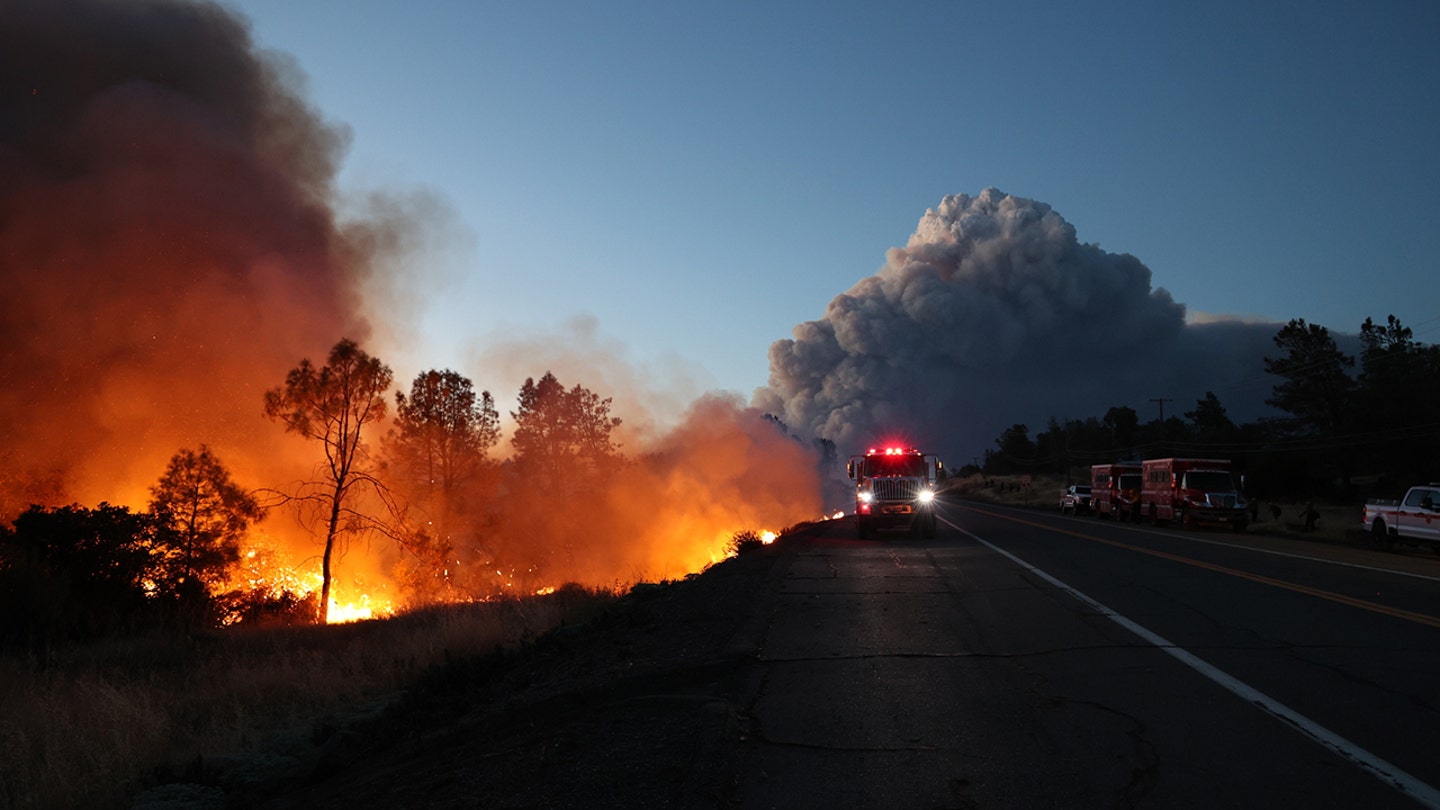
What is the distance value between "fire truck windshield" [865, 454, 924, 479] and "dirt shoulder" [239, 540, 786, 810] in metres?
15.9

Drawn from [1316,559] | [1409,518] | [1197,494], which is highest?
[1197,494]

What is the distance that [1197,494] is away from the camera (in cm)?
3428

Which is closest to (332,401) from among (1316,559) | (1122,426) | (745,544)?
(745,544)

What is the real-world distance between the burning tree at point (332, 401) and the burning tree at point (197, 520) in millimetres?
3527

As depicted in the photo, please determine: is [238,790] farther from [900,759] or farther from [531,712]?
[900,759]

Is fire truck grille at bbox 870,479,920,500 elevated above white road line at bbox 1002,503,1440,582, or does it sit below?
above

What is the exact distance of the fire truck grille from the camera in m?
26.8

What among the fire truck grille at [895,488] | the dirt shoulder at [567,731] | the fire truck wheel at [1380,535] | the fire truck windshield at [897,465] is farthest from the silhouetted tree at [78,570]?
the fire truck wheel at [1380,535]

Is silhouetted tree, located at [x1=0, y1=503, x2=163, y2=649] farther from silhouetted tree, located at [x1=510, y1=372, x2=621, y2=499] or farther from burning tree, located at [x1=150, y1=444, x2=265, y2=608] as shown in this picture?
silhouetted tree, located at [x1=510, y1=372, x2=621, y2=499]

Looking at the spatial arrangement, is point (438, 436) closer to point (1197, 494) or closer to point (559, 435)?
point (559, 435)

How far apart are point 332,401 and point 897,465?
20606 millimetres

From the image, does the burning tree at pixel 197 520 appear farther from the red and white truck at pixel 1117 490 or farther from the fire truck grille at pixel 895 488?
the red and white truck at pixel 1117 490

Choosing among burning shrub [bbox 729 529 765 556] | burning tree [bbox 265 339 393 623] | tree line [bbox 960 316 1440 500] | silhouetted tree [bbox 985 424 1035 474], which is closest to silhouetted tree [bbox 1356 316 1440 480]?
tree line [bbox 960 316 1440 500]

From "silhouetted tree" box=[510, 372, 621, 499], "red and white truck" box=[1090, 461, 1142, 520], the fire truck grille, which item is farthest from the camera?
"silhouetted tree" box=[510, 372, 621, 499]
